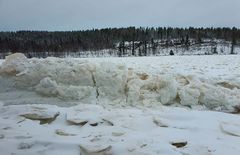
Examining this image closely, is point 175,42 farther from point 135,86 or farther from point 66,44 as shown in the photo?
point 135,86

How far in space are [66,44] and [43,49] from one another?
8.80m

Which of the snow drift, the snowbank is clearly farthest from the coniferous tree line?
the snowbank

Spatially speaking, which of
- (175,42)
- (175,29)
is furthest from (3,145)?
(175,29)

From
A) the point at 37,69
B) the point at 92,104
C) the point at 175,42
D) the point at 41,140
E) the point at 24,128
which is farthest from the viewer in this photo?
the point at 175,42

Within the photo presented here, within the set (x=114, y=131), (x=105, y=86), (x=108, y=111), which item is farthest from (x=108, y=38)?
(x=114, y=131)

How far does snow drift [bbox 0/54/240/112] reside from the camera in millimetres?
5547

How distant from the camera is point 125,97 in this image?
5688 millimetres

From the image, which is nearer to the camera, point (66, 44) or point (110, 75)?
point (110, 75)

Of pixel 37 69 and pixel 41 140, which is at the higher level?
pixel 37 69

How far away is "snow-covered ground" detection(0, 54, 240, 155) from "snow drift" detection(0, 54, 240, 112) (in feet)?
0.06

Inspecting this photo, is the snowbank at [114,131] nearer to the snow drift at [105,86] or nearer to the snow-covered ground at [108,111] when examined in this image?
the snow-covered ground at [108,111]

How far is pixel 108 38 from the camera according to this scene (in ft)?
299

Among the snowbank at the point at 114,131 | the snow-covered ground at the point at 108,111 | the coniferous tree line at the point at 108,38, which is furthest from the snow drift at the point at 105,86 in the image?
the coniferous tree line at the point at 108,38

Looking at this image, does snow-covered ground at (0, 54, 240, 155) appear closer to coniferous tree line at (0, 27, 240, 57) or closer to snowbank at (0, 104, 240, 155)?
snowbank at (0, 104, 240, 155)
